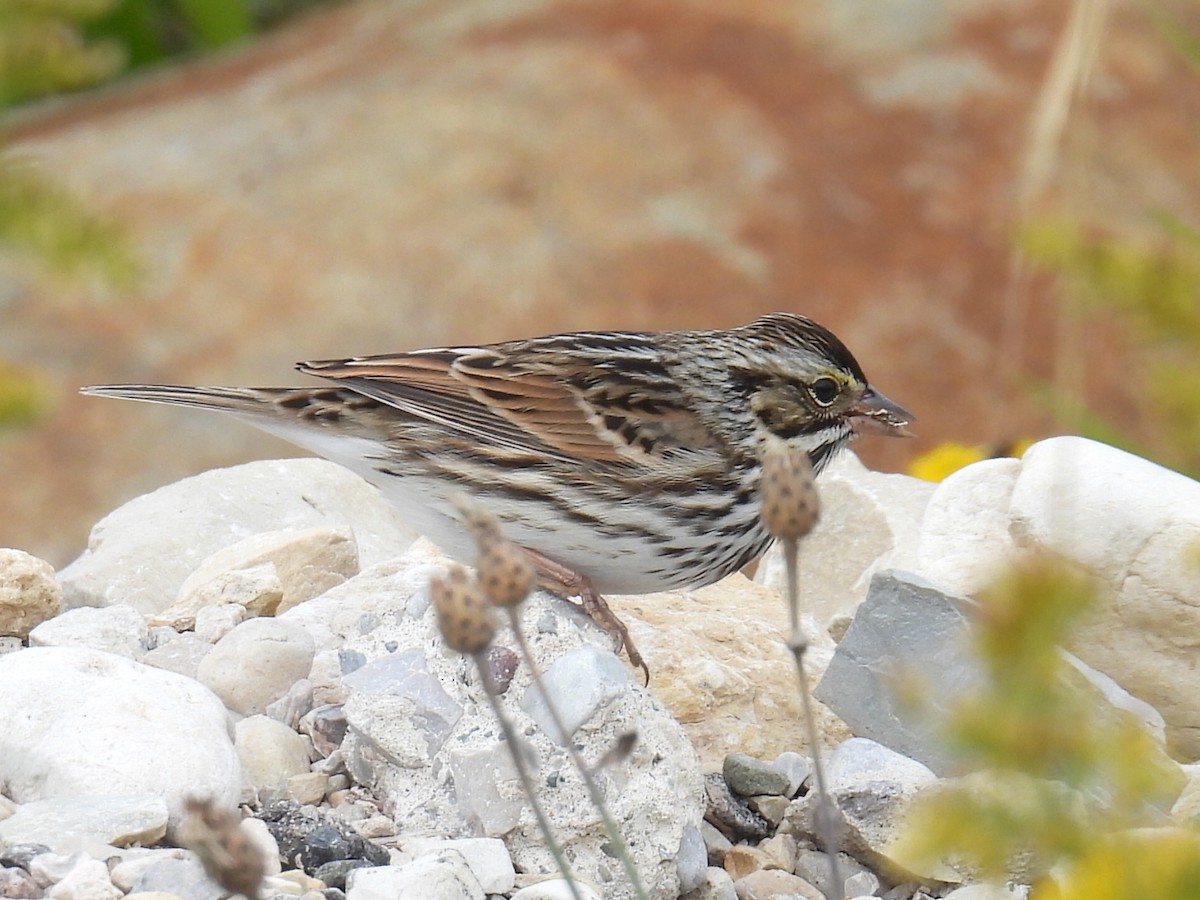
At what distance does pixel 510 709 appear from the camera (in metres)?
3.39

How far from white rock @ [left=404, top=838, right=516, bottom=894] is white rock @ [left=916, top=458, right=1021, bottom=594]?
1.60 m

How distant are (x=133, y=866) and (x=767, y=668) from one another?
5.57ft

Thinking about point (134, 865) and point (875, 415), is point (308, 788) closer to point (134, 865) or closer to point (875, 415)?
point (134, 865)

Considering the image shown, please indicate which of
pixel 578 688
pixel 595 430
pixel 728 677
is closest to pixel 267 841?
pixel 578 688

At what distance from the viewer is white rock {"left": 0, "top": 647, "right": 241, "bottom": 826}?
3.17m

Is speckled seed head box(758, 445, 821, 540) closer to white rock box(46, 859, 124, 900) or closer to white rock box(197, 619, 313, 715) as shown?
white rock box(46, 859, 124, 900)

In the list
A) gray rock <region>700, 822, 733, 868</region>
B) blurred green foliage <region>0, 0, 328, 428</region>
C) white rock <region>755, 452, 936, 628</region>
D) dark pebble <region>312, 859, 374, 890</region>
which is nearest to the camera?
blurred green foliage <region>0, 0, 328, 428</region>

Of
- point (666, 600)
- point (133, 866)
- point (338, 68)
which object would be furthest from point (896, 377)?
point (133, 866)

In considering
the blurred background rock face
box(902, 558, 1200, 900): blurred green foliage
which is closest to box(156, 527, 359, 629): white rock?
box(902, 558, 1200, 900): blurred green foliage

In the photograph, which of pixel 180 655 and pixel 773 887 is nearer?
pixel 773 887

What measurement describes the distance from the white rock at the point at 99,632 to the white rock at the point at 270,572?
5.3 inches

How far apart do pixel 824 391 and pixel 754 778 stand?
4.05 feet

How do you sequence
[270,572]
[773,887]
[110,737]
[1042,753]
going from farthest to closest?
[270,572] < [773,887] < [110,737] < [1042,753]

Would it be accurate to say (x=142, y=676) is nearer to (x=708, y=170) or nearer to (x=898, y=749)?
(x=898, y=749)
